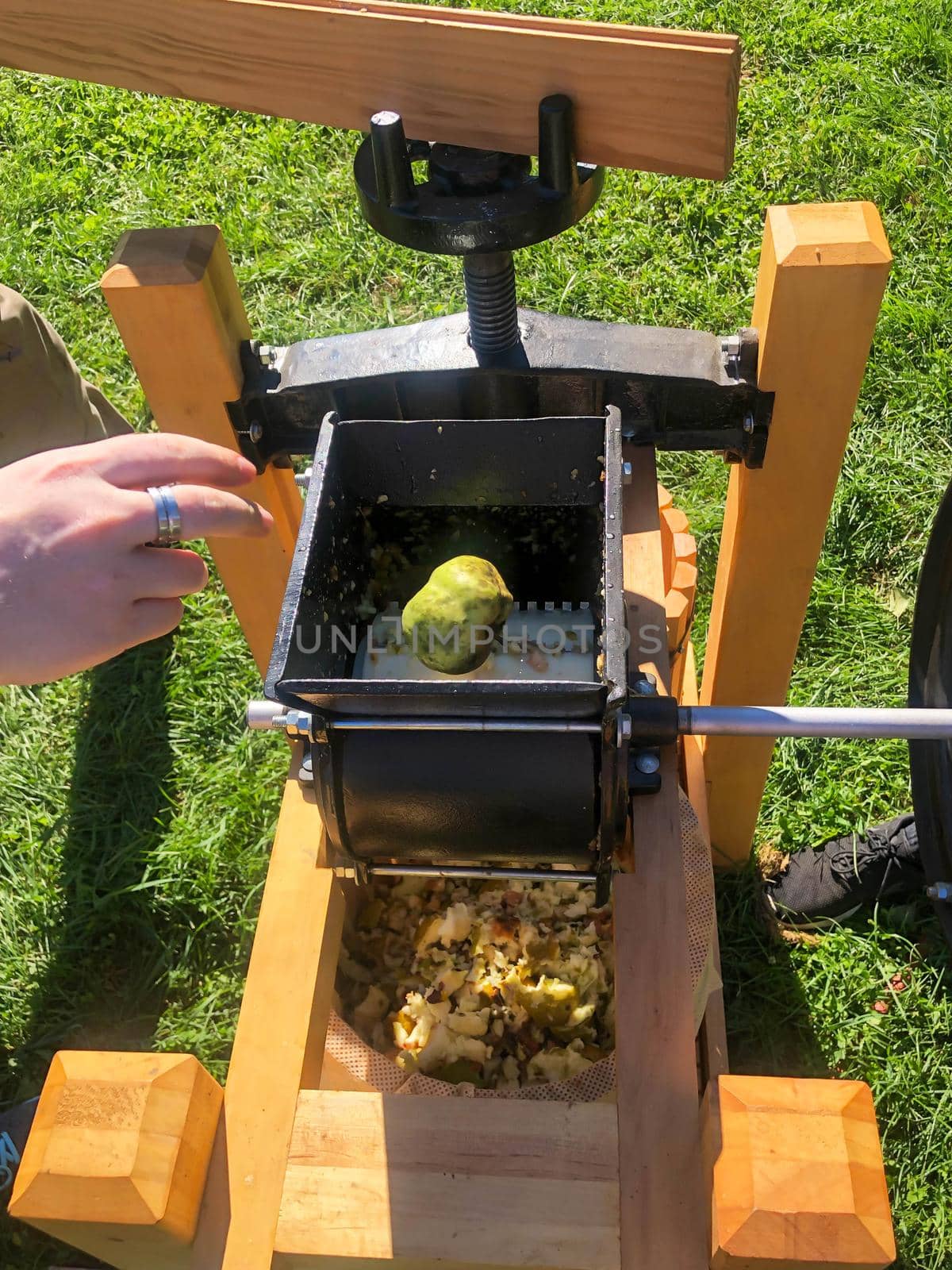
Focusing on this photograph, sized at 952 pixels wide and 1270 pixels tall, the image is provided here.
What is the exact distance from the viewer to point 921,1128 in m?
2.18

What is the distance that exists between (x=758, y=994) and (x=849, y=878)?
0.36m

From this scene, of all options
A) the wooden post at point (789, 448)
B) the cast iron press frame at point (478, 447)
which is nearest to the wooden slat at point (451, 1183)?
the cast iron press frame at point (478, 447)

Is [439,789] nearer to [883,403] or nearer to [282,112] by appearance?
[282,112]

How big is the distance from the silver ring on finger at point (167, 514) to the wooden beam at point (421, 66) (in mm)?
482

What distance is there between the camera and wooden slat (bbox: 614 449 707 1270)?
1.09 metres

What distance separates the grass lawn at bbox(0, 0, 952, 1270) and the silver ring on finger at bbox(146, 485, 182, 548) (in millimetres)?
1621

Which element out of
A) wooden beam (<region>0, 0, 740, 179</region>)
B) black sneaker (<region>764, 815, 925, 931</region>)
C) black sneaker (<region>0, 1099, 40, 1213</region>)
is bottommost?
black sneaker (<region>0, 1099, 40, 1213</region>)

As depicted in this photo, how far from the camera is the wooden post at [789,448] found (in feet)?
4.03

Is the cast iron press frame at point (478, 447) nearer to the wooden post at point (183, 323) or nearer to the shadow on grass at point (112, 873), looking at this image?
the wooden post at point (183, 323)

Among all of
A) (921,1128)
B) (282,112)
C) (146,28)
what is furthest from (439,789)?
(921,1128)

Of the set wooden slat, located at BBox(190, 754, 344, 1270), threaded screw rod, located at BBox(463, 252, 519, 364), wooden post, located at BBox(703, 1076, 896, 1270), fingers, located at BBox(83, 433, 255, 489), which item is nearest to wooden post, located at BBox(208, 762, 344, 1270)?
wooden slat, located at BBox(190, 754, 344, 1270)

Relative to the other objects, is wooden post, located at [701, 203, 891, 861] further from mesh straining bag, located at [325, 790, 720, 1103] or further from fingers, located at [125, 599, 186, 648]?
fingers, located at [125, 599, 186, 648]

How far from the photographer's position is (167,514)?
112 cm

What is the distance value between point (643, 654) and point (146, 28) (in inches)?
40.3
